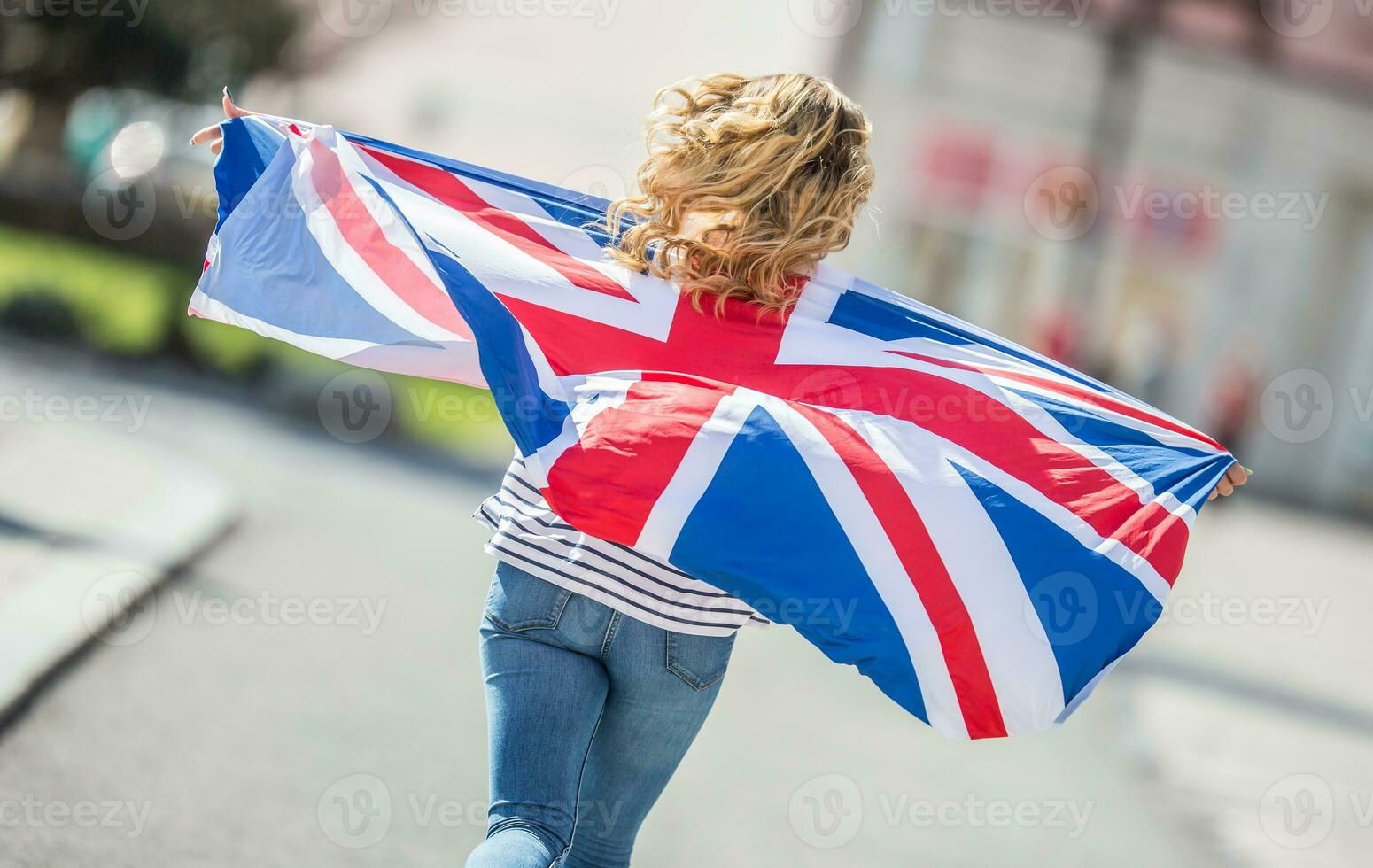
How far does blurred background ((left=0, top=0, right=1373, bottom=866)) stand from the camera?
197 inches

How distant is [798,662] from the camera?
25.4 ft

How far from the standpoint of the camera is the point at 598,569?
8.45 feet

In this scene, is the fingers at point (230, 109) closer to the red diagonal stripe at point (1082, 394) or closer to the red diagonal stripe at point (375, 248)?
the red diagonal stripe at point (375, 248)

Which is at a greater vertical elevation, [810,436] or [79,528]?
[810,436]

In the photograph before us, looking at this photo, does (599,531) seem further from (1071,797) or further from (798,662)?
(798,662)

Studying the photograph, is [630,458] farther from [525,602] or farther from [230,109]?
[230,109]

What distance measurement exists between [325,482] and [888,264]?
18.1m

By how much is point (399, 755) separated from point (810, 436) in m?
2.86

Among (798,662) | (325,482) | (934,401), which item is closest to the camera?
(934,401)

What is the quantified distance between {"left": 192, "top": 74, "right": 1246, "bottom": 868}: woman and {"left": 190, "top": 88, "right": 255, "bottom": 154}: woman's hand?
1.32 m

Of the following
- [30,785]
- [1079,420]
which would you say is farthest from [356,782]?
[1079,420]

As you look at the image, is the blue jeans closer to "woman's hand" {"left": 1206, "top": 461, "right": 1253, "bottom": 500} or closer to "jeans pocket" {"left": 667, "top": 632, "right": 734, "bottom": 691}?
"jeans pocket" {"left": 667, "top": 632, "right": 734, "bottom": 691}

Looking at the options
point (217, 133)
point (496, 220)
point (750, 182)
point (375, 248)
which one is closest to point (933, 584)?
point (750, 182)

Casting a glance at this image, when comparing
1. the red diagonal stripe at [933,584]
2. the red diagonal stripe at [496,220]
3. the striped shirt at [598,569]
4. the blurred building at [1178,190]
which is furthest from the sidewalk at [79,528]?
the blurred building at [1178,190]
